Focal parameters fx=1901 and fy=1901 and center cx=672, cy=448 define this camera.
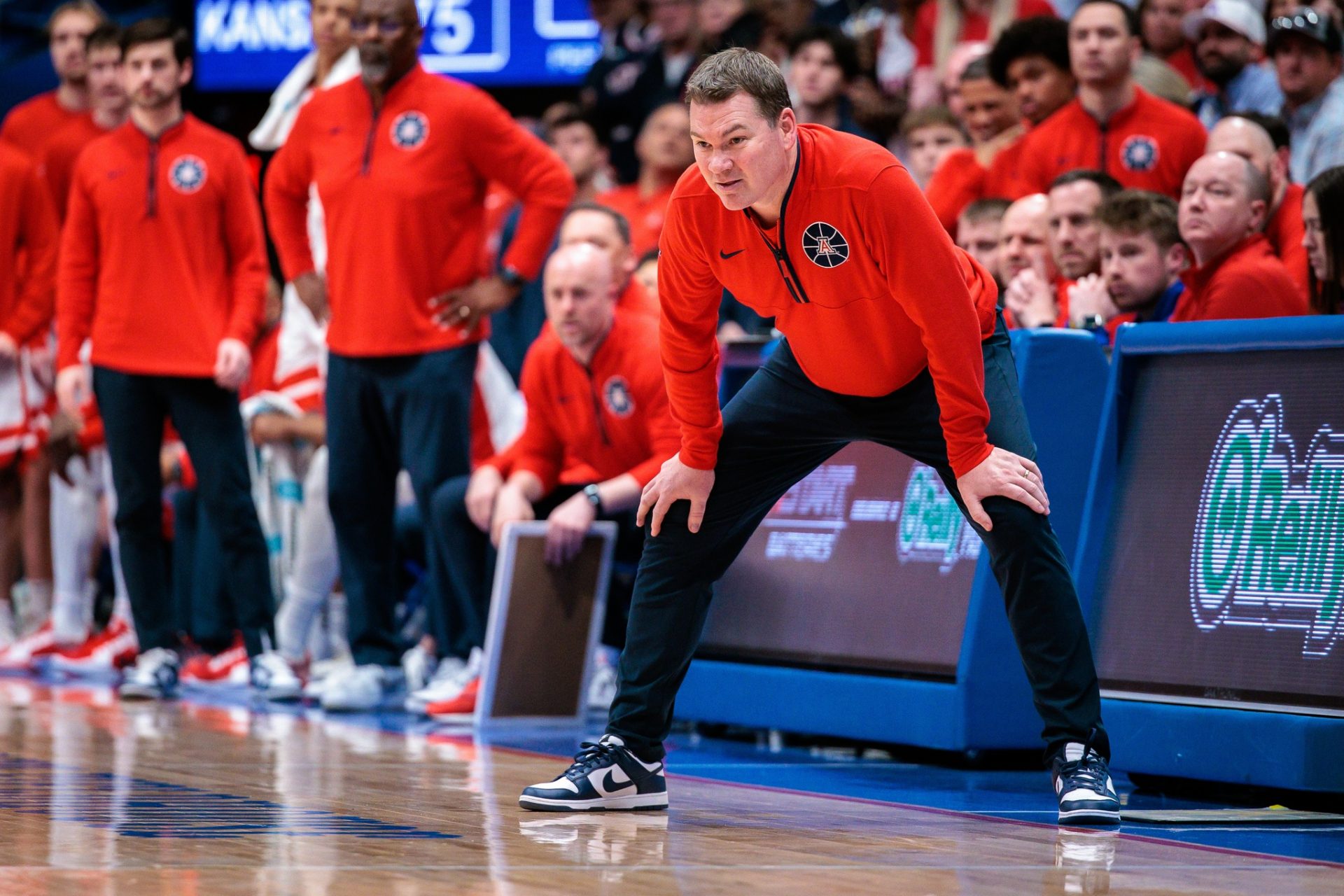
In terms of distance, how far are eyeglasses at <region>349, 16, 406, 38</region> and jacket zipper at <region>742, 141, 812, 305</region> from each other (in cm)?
315

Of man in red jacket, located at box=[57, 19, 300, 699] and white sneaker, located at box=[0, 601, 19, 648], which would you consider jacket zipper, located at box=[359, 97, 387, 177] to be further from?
white sneaker, located at box=[0, 601, 19, 648]

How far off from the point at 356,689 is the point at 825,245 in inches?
136

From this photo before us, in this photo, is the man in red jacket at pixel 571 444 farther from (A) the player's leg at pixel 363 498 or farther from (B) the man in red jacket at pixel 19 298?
(B) the man in red jacket at pixel 19 298

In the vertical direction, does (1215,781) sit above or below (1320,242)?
below

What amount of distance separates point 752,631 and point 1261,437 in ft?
6.42

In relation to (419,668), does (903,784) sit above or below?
above

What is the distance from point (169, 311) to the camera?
7.38 meters

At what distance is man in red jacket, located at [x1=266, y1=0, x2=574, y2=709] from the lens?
6.69m

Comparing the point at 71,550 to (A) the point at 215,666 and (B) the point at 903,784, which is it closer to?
(A) the point at 215,666

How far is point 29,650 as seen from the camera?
28.8 ft

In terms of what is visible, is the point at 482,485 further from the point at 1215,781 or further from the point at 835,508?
the point at 1215,781

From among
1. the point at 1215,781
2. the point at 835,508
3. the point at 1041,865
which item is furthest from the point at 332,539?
the point at 1041,865

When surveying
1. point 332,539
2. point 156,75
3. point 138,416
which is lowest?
point 332,539

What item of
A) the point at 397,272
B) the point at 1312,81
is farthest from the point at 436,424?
the point at 1312,81
